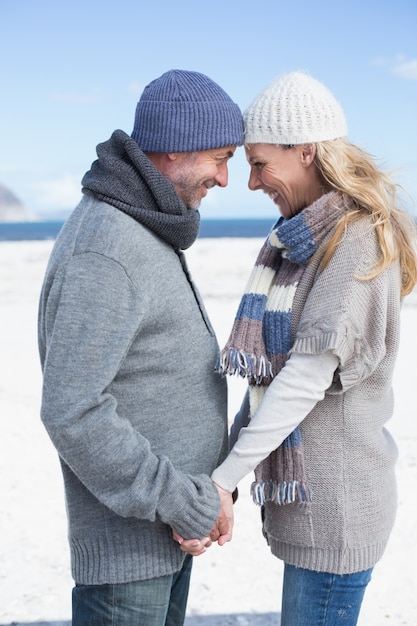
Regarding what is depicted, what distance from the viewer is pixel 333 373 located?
205cm

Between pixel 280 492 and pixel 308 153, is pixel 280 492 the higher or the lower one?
the lower one

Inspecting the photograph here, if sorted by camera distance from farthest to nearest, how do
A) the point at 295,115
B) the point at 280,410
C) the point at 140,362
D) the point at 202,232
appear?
the point at 202,232, the point at 295,115, the point at 280,410, the point at 140,362

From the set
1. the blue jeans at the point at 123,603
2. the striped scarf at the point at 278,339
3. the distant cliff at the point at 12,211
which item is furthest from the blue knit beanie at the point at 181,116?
the distant cliff at the point at 12,211

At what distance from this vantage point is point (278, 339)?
2133mm

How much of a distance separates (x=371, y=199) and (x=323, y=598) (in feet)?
3.77

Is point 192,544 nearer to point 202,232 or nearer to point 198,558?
point 198,558

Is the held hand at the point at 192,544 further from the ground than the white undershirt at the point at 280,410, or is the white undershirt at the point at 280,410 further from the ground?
the white undershirt at the point at 280,410

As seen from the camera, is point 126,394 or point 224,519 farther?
point 224,519

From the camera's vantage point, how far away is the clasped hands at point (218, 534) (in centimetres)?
198

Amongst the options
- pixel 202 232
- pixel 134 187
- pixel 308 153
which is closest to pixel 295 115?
pixel 308 153

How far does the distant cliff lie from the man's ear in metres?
153

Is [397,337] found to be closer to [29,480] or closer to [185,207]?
[185,207]

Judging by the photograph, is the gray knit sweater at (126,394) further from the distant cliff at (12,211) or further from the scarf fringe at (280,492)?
the distant cliff at (12,211)

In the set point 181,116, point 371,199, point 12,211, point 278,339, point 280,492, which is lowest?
point 12,211
